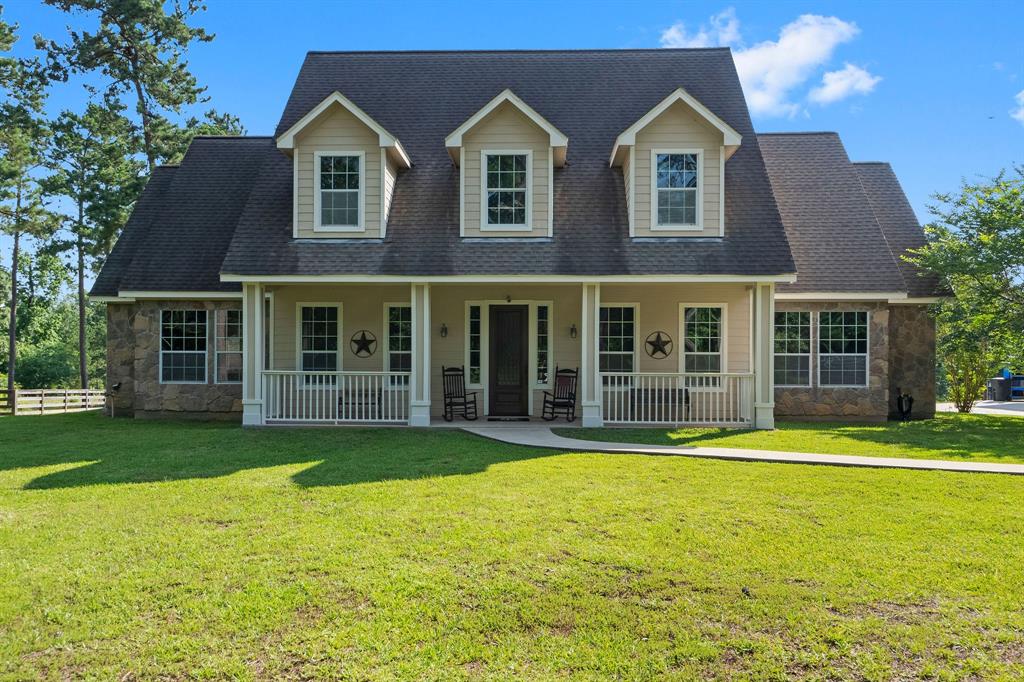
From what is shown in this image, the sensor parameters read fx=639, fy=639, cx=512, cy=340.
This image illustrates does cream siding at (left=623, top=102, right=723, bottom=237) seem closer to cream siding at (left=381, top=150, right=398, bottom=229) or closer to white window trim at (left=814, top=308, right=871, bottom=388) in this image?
white window trim at (left=814, top=308, right=871, bottom=388)

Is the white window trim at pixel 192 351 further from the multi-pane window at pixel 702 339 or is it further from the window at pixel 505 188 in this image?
the multi-pane window at pixel 702 339

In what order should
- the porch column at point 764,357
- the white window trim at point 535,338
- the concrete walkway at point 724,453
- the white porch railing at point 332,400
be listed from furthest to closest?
the white window trim at point 535,338 < the white porch railing at point 332,400 < the porch column at point 764,357 < the concrete walkway at point 724,453

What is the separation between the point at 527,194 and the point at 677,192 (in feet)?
9.55

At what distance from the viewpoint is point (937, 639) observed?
358 cm

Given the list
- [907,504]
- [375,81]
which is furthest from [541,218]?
[907,504]

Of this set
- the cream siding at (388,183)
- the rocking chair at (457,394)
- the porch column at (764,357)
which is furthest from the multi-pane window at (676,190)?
the cream siding at (388,183)

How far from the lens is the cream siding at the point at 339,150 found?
40.8 ft

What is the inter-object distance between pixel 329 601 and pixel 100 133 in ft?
94.6

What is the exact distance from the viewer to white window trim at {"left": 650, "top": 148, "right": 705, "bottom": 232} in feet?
40.3

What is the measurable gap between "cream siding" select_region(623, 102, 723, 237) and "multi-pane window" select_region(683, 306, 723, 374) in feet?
6.74

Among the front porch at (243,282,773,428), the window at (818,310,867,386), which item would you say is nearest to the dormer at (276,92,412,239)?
the front porch at (243,282,773,428)

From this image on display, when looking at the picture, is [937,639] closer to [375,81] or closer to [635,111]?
[635,111]

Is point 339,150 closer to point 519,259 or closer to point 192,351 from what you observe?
point 519,259

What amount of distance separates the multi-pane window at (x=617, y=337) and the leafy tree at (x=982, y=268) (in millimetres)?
6173
